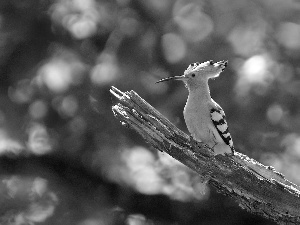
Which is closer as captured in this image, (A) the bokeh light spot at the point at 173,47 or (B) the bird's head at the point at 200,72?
(B) the bird's head at the point at 200,72

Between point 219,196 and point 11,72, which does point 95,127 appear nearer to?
point 11,72

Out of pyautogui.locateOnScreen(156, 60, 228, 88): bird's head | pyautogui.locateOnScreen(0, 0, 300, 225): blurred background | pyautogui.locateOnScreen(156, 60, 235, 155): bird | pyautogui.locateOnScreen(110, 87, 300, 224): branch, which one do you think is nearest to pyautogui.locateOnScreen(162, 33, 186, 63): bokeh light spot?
pyautogui.locateOnScreen(0, 0, 300, 225): blurred background

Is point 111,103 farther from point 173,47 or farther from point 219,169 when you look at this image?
point 219,169

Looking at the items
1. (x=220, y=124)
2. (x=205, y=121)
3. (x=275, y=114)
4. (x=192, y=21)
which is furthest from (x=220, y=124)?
(x=192, y=21)

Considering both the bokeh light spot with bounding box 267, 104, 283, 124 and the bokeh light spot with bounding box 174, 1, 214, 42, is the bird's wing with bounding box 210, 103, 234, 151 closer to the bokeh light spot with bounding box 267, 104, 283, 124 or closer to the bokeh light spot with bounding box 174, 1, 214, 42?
the bokeh light spot with bounding box 267, 104, 283, 124

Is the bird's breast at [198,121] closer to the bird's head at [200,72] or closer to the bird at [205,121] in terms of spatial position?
the bird at [205,121]

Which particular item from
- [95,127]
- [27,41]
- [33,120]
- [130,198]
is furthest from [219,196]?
[27,41]

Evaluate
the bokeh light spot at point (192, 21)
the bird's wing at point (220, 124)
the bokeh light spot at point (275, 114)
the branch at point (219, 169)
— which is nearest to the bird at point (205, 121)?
the bird's wing at point (220, 124)
